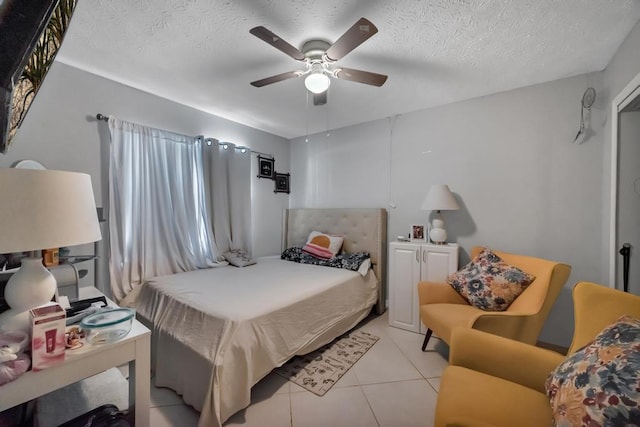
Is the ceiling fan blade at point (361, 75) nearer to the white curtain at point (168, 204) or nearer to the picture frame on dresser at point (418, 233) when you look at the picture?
the picture frame on dresser at point (418, 233)

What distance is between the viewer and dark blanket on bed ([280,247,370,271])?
2.88 m

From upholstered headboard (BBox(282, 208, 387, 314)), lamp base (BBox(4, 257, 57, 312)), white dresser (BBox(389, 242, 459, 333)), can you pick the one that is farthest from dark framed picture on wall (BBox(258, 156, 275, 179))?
lamp base (BBox(4, 257, 57, 312))

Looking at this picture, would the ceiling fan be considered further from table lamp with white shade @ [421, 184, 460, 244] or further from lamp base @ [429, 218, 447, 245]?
lamp base @ [429, 218, 447, 245]

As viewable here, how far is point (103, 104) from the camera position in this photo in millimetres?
2256

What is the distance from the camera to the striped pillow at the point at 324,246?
3186 millimetres

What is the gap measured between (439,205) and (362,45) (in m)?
1.59

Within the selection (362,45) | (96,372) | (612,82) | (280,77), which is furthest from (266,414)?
(612,82)

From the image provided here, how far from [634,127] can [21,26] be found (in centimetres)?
Answer: 306

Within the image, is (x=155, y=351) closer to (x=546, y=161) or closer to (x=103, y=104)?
(x=103, y=104)

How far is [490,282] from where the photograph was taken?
2039mm

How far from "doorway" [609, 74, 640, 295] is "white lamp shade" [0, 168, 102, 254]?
3041 millimetres

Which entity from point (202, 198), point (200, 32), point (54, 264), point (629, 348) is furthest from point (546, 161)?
point (54, 264)

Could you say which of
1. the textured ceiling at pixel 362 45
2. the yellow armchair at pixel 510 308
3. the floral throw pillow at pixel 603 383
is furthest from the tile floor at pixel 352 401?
the textured ceiling at pixel 362 45

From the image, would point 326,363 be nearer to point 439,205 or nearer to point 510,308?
point 510,308
